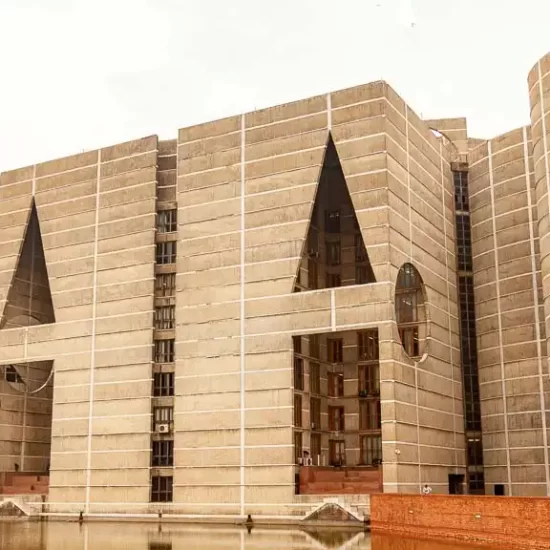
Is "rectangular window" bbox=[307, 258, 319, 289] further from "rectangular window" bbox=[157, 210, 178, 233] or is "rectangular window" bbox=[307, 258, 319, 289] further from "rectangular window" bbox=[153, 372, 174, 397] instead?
"rectangular window" bbox=[153, 372, 174, 397]

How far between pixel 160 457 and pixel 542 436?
3028cm

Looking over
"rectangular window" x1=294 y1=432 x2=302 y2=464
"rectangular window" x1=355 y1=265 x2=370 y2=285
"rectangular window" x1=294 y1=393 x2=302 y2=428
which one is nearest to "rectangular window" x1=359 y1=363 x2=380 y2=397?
"rectangular window" x1=294 y1=393 x2=302 y2=428

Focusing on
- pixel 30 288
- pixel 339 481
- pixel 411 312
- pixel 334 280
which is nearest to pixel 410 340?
pixel 411 312

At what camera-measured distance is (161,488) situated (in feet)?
229

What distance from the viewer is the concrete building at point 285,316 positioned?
64.9 m

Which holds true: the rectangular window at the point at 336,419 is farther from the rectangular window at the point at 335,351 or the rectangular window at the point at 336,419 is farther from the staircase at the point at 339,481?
the staircase at the point at 339,481

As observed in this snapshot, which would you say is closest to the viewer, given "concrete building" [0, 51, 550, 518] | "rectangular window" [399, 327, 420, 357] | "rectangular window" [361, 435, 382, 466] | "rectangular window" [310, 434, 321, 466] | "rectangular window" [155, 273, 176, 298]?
"concrete building" [0, 51, 550, 518]

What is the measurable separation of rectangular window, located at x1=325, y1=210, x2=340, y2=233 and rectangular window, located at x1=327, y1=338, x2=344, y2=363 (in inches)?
404

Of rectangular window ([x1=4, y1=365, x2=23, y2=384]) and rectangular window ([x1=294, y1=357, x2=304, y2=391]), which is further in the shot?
rectangular window ([x1=4, y1=365, x2=23, y2=384])

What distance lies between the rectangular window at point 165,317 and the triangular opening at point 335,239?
475 inches

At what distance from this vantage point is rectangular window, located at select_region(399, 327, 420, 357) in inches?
Answer: 2741

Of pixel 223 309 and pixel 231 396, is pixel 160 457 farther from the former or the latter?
pixel 223 309

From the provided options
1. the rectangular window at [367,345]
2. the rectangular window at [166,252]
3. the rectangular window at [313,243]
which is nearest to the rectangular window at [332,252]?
the rectangular window at [313,243]

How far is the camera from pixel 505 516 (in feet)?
135
